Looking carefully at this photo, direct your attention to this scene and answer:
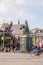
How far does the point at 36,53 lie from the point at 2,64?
892cm

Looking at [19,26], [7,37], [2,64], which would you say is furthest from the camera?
[19,26]

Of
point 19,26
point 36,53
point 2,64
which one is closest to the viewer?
point 2,64

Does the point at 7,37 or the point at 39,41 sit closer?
the point at 39,41

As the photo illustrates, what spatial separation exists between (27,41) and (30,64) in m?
11.4

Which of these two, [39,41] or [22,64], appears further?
[39,41]

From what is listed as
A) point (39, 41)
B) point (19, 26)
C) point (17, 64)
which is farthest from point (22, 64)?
point (19, 26)

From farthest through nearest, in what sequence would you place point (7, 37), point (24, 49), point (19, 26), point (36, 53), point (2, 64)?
point (19, 26)
point (7, 37)
point (24, 49)
point (36, 53)
point (2, 64)

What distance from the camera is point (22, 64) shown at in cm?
1445

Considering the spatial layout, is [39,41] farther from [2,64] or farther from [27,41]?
[2,64]

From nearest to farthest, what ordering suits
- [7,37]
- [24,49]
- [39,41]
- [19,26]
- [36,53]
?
[36,53], [24,49], [39,41], [7,37], [19,26]

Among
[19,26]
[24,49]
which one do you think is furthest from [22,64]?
[19,26]

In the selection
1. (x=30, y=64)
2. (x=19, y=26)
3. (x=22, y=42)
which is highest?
(x=19, y=26)

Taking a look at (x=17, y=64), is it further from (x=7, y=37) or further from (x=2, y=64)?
(x=7, y=37)

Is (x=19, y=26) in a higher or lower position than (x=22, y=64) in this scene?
higher
